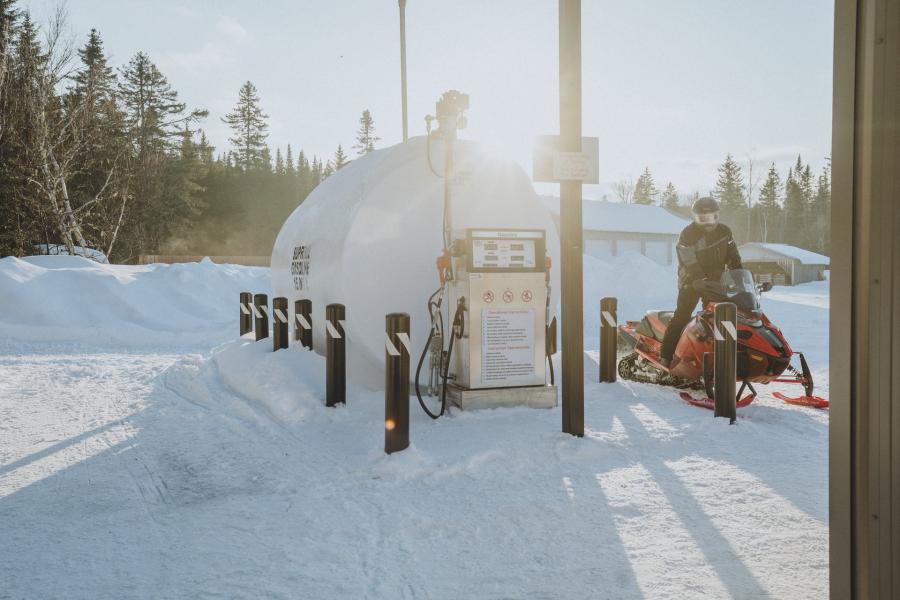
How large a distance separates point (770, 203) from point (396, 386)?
9048cm

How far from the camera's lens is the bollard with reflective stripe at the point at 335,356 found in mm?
6828

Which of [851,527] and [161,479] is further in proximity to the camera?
[161,479]

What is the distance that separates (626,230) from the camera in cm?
4150

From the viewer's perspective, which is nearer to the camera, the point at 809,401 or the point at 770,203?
the point at 809,401

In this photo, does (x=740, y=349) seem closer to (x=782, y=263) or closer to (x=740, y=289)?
(x=740, y=289)

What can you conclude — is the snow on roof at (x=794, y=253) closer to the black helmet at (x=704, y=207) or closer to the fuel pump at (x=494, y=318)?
the black helmet at (x=704, y=207)

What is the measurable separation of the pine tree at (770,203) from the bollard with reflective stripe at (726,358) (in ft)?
274

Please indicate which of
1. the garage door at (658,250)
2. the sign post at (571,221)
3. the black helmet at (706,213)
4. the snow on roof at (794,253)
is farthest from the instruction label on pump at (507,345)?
the snow on roof at (794,253)

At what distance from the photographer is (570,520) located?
390 centimetres

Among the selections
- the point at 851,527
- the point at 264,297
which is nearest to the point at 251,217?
the point at 264,297

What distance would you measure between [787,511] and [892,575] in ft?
5.92

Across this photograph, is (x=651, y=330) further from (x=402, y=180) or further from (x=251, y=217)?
(x=251, y=217)

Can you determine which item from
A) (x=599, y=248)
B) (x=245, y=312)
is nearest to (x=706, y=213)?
(x=245, y=312)

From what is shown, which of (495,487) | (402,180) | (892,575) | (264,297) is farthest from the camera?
(264,297)
